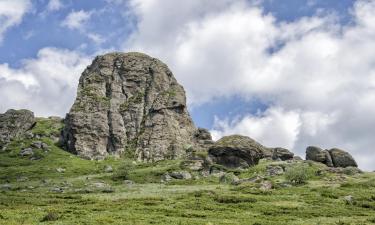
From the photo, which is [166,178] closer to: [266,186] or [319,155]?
[266,186]

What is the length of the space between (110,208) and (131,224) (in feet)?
58.6

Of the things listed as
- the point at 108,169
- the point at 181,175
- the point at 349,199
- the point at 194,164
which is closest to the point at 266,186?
the point at 349,199

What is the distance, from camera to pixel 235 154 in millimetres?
175375

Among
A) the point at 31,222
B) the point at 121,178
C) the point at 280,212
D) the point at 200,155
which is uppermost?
the point at 200,155

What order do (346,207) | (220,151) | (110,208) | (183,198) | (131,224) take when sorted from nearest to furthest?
1. (131,224)
2. (110,208)
3. (346,207)
4. (183,198)
5. (220,151)

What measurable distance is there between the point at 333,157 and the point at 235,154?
1449 inches

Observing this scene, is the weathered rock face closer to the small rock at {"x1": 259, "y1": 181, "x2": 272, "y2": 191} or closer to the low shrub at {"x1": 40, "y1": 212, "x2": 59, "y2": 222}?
the small rock at {"x1": 259, "y1": 181, "x2": 272, "y2": 191}

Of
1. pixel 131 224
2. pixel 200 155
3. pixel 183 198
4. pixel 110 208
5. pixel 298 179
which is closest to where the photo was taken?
pixel 131 224

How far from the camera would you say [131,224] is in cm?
4812

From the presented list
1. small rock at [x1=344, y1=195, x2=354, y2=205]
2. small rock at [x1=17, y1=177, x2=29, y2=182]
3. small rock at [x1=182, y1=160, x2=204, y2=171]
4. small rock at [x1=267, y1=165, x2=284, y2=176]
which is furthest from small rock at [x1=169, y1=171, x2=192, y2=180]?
small rock at [x1=344, y1=195, x2=354, y2=205]

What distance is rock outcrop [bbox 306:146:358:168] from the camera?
176 m

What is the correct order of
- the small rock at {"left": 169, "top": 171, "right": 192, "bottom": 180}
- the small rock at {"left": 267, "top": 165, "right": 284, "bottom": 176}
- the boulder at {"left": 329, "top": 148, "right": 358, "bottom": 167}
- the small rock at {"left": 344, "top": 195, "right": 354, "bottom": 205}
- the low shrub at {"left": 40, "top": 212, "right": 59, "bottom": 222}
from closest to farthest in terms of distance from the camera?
the low shrub at {"left": 40, "top": 212, "right": 59, "bottom": 222} → the small rock at {"left": 344, "top": 195, "right": 354, "bottom": 205} → the small rock at {"left": 267, "top": 165, "right": 284, "bottom": 176} → the small rock at {"left": 169, "top": 171, "right": 192, "bottom": 180} → the boulder at {"left": 329, "top": 148, "right": 358, "bottom": 167}

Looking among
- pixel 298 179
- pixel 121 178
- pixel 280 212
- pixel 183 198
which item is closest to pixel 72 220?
pixel 280 212

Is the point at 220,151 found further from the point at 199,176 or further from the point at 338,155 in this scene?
the point at 338,155
